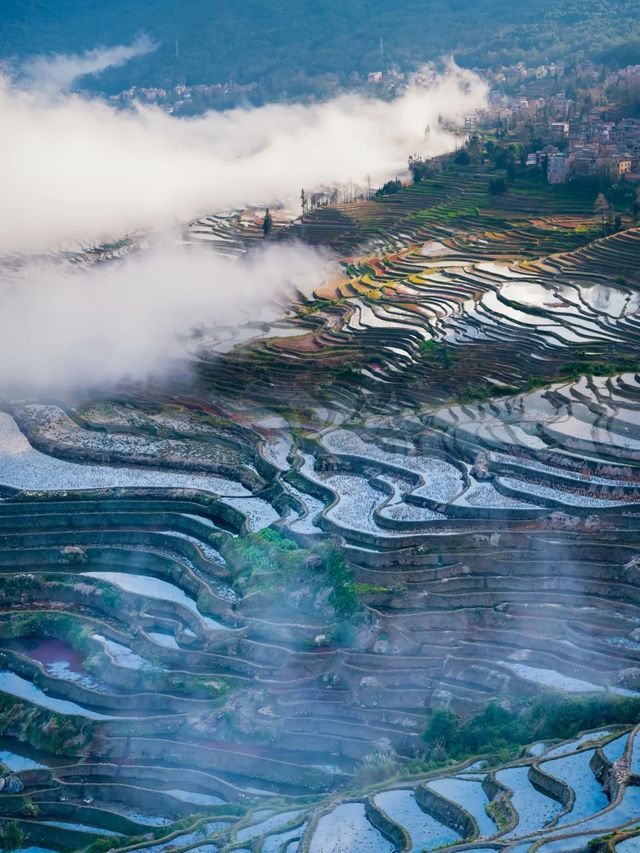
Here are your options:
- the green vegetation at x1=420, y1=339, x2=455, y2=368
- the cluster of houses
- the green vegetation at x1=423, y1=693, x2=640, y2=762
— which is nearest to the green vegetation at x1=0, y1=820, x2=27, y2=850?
the green vegetation at x1=423, y1=693, x2=640, y2=762

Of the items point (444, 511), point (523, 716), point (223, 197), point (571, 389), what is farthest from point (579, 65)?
point (523, 716)

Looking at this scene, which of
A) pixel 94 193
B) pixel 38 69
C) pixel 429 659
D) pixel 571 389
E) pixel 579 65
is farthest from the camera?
pixel 38 69

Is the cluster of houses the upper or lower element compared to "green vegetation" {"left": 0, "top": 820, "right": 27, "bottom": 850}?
upper

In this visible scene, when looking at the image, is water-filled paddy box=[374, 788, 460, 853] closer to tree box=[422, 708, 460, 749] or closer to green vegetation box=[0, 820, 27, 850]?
tree box=[422, 708, 460, 749]

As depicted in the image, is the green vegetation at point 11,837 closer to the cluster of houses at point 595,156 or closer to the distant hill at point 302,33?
the cluster of houses at point 595,156

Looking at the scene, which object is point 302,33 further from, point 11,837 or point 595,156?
point 11,837

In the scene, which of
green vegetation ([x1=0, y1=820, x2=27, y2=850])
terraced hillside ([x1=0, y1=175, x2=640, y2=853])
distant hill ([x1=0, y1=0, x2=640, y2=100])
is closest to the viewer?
terraced hillside ([x1=0, y1=175, x2=640, y2=853])

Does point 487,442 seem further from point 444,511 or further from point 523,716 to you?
point 523,716
